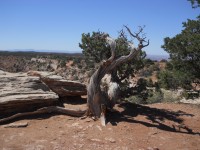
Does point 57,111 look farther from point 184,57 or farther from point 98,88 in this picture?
point 184,57

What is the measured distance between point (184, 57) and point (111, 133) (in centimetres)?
643

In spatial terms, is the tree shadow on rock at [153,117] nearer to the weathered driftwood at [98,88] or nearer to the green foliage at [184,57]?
the weathered driftwood at [98,88]

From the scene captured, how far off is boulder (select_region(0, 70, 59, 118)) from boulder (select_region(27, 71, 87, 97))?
1.41 ft

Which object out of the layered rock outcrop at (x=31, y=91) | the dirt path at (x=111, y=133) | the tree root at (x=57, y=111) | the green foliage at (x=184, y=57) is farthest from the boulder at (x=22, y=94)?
the green foliage at (x=184, y=57)

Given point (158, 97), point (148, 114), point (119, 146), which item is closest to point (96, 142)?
point (119, 146)

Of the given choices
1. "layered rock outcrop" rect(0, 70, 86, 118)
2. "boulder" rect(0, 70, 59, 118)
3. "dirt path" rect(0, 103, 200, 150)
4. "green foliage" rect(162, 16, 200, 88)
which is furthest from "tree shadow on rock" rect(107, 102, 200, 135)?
"boulder" rect(0, 70, 59, 118)

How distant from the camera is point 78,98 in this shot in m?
14.2

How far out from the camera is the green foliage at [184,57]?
13500 mm

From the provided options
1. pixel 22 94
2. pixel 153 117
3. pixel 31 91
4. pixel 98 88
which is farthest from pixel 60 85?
pixel 153 117

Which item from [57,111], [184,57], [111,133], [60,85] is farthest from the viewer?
[184,57]

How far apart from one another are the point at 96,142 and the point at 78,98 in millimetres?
5339

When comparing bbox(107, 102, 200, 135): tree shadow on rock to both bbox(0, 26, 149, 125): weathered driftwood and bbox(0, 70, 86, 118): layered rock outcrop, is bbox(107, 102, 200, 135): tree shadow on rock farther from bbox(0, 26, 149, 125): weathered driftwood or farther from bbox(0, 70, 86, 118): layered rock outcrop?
bbox(0, 70, 86, 118): layered rock outcrop

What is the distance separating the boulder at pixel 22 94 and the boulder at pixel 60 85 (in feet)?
1.41

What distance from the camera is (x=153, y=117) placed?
11922 millimetres
